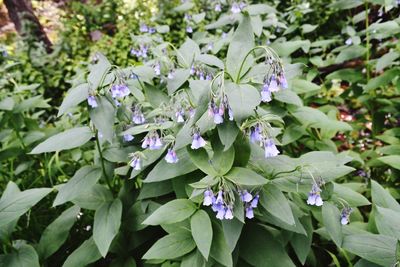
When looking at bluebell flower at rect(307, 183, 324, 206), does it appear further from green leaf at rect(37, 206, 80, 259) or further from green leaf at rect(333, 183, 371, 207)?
green leaf at rect(37, 206, 80, 259)

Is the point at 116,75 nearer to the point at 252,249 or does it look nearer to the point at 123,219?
the point at 123,219

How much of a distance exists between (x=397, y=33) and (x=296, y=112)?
1.28m

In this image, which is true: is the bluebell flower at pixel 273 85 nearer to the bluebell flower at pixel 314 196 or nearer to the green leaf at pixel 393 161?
the bluebell flower at pixel 314 196

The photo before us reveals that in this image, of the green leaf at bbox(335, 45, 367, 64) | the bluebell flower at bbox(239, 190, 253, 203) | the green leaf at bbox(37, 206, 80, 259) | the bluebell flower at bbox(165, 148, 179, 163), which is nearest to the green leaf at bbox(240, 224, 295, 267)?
the bluebell flower at bbox(239, 190, 253, 203)

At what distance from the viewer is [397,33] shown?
3.18 metres

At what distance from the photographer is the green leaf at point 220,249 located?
1727mm

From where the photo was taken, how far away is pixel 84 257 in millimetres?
2186

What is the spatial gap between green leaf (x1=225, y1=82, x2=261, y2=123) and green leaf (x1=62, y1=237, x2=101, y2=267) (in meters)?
1.30

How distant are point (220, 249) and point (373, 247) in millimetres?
753

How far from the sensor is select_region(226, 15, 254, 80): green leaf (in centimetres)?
174

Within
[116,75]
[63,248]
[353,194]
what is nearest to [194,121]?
[116,75]

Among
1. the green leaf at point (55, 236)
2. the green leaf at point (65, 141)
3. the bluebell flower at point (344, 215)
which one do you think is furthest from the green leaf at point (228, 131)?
the green leaf at point (55, 236)

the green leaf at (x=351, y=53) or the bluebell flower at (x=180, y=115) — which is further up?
the bluebell flower at (x=180, y=115)

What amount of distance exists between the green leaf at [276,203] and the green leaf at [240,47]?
0.56m
